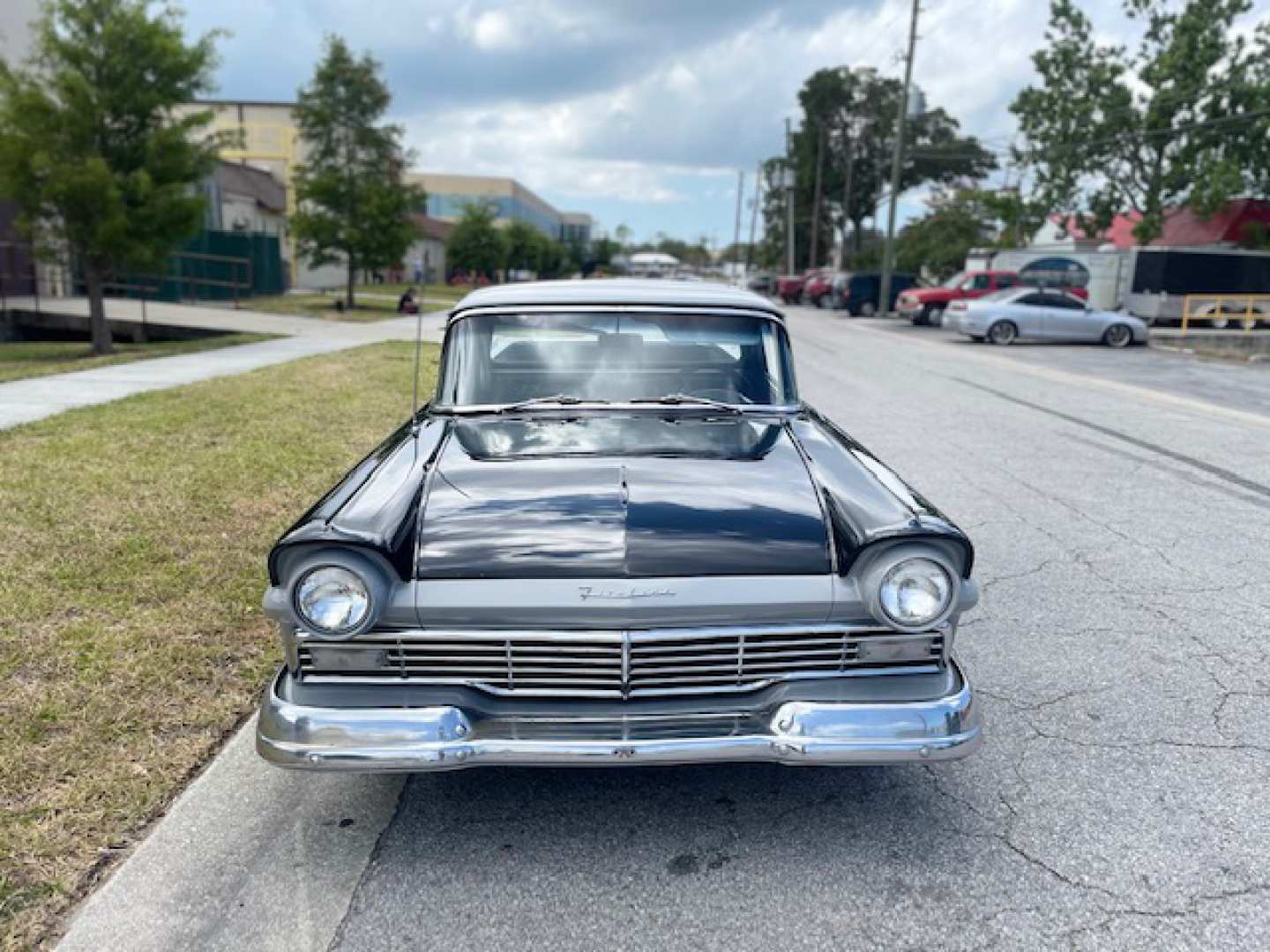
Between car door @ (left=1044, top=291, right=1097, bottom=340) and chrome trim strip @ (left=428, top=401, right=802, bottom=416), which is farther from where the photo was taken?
car door @ (left=1044, top=291, right=1097, bottom=340)

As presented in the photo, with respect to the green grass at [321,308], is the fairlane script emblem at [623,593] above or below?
above

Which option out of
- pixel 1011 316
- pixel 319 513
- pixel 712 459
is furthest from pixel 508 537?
pixel 1011 316

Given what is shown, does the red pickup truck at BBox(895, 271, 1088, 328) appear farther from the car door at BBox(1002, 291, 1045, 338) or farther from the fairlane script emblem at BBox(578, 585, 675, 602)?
the fairlane script emblem at BBox(578, 585, 675, 602)

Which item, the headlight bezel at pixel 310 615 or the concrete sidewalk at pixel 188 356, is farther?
the concrete sidewalk at pixel 188 356

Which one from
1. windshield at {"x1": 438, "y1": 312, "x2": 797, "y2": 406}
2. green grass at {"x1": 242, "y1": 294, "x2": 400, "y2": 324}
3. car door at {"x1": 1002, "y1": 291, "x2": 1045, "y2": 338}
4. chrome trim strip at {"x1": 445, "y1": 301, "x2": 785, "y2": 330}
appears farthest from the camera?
green grass at {"x1": 242, "y1": 294, "x2": 400, "y2": 324}

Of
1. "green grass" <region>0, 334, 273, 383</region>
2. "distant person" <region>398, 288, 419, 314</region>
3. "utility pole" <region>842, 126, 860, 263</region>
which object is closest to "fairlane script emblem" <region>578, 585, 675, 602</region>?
"green grass" <region>0, 334, 273, 383</region>

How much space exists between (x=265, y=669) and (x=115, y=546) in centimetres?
178

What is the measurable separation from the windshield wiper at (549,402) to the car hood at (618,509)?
347mm

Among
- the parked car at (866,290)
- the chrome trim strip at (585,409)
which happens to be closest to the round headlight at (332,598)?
the chrome trim strip at (585,409)

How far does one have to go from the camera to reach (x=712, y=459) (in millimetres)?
3369

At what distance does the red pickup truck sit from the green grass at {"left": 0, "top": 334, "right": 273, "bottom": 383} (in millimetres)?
19174

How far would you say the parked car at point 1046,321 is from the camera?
76.0 feet

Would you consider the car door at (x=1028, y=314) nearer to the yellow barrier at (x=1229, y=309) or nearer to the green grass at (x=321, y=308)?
the yellow barrier at (x=1229, y=309)

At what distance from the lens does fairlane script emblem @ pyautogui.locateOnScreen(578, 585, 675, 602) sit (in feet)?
8.78
